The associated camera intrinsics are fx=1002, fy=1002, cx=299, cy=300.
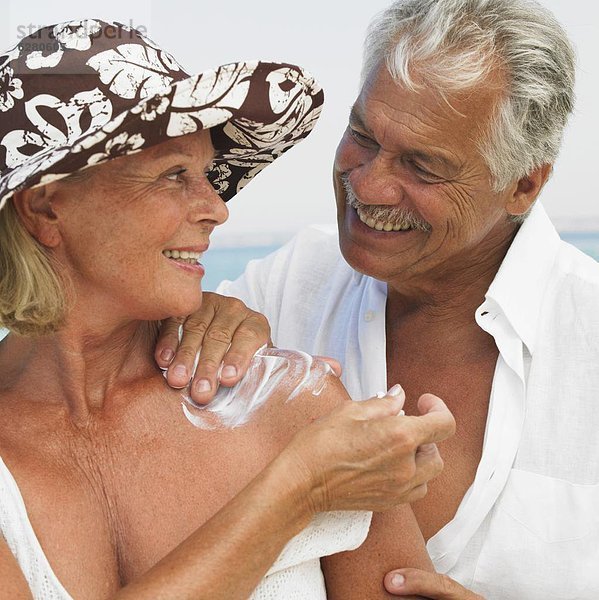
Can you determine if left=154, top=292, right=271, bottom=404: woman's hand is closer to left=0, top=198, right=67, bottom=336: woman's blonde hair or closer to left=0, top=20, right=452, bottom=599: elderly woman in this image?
left=0, top=20, right=452, bottom=599: elderly woman

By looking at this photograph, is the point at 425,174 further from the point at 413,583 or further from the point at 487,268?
the point at 413,583

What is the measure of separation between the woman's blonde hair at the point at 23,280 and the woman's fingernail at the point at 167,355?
0.26 m

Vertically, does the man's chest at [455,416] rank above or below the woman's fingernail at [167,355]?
below

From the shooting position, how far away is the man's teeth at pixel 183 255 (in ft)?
5.78

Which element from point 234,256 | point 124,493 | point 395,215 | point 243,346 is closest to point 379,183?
point 395,215

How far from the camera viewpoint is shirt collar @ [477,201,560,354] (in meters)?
2.31

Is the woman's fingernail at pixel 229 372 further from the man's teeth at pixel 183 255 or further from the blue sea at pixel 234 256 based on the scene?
the blue sea at pixel 234 256

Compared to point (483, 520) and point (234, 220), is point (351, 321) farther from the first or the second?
point (234, 220)

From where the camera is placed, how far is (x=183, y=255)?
1775mm

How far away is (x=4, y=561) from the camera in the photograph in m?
1.56

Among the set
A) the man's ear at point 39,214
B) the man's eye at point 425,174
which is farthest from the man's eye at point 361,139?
the man's ear at point 39,214

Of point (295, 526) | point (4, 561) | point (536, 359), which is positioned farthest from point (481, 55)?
point (4, 561)

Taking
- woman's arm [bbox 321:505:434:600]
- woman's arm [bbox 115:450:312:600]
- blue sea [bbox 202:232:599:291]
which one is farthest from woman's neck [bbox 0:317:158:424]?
blue sea [bbox 202:232:599:291]

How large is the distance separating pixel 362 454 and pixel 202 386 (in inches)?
14.9
